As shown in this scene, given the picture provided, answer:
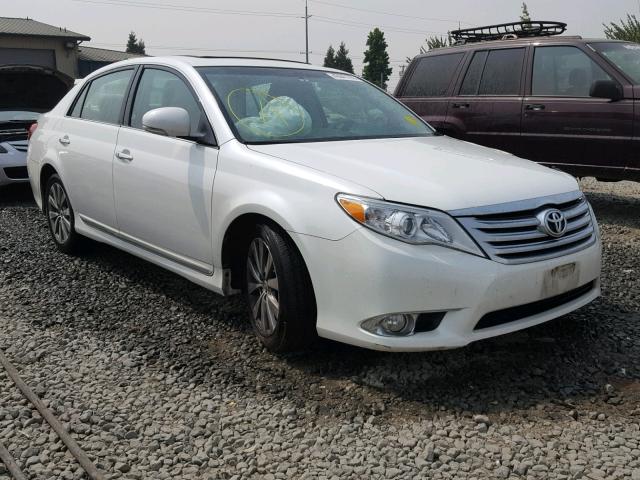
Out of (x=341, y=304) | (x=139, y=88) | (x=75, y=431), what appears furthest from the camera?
(x=139, y=88)

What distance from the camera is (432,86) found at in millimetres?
8156

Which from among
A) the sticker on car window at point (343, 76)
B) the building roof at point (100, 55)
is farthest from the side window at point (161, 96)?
the building roof at point (100, 55)

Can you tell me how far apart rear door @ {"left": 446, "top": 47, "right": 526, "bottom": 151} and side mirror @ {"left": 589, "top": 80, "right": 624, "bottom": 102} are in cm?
88

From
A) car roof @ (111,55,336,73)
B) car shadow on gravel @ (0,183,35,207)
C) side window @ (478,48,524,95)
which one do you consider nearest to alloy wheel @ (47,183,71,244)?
car roof @ (111,55,336,73)

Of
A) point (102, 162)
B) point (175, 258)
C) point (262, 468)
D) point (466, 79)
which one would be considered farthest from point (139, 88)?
point (466, 79)

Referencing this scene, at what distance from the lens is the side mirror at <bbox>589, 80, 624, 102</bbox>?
655 cm

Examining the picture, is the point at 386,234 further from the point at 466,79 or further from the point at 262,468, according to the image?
the point at 466,79

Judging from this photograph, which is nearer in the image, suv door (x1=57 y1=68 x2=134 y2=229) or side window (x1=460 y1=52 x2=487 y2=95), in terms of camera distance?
suv door (x1=57 y1=68 x2=134 y2=229)

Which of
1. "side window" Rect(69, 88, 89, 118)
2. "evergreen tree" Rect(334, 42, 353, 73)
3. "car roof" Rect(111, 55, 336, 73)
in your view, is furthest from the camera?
"evergreen tree" Rect(334, 42, 353, 73)

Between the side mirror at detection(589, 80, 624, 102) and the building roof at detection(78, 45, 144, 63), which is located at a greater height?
the side mirror at detection(589, 80, 624, 102)

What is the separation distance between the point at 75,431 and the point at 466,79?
20.4 ft

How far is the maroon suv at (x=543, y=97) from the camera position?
21.7 ft

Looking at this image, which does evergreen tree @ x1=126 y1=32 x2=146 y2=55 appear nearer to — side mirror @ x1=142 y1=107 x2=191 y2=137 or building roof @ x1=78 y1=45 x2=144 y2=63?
building roof @ x1=78 y1=45 x2=144 y2=63

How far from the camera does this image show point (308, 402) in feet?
10.5
